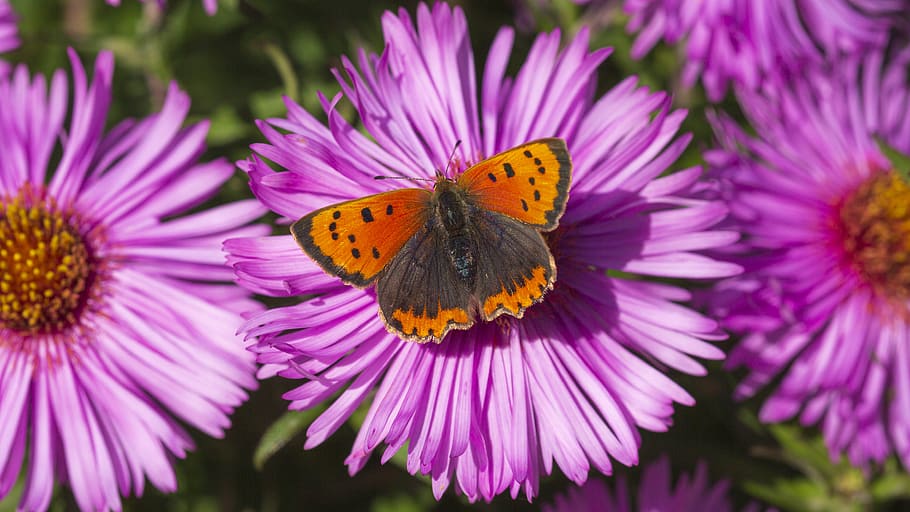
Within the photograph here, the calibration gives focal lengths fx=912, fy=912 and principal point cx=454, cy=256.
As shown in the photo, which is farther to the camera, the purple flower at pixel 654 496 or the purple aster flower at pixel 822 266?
the purple flower at pixel 654 496

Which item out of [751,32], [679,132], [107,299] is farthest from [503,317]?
[751,32]

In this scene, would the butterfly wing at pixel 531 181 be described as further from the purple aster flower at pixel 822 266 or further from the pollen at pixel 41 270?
the pollen at pixel 41 270

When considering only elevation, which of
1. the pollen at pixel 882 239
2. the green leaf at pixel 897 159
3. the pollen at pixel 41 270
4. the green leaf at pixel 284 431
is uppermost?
the pollen at pixel 41 270

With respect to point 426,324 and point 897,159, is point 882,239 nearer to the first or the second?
point 897,159

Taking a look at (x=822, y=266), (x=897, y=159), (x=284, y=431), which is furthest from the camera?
(x=897, y=159)

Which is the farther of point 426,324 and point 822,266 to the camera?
point 822,266

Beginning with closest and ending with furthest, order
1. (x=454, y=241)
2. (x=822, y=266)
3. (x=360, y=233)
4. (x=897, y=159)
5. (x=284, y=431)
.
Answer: (x=360, y=233), (x=454, y=241), (x=284, y=431), (x=822, y=266), (x=897, y=159)

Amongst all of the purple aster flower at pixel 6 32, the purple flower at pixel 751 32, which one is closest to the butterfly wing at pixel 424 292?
the purple flower at pixel 751 32
